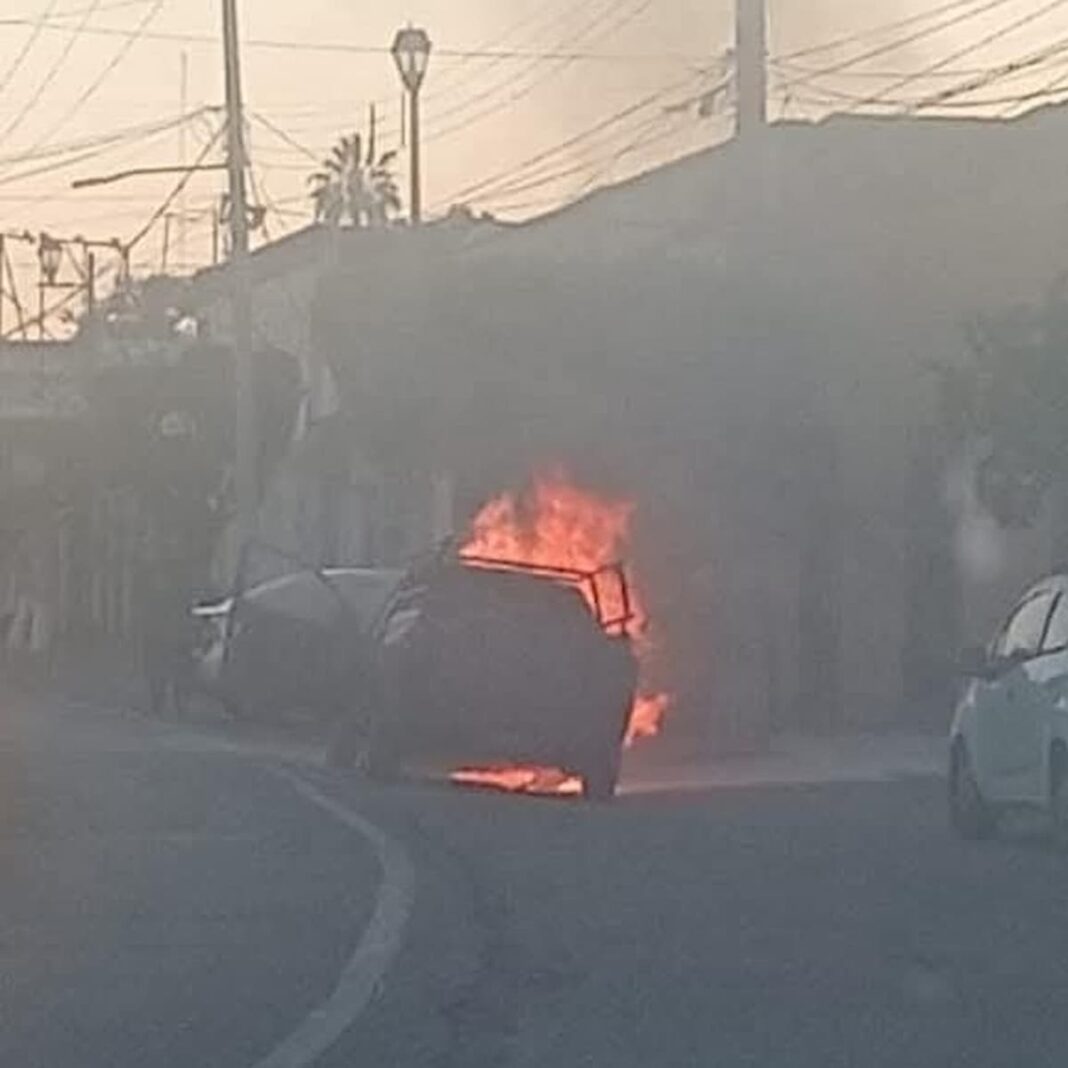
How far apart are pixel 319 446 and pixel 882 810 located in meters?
32.7

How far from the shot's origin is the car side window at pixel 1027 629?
2586 cm

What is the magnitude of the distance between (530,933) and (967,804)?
336 inches

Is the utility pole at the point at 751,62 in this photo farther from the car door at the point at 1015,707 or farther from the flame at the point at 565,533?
the car door at the point at 1015,707

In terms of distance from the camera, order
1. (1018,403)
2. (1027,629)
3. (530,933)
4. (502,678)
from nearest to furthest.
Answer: (530,933)
(1027,629)
(502,678)
(1018,403)

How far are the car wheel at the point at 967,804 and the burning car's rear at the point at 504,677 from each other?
4029 millimetres

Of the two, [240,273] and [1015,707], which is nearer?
[1015,707]

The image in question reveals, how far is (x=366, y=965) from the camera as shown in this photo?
57.4 ft

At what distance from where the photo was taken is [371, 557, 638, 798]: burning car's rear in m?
30.2

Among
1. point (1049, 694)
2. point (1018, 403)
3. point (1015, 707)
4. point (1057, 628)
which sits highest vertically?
point (1018, 403)

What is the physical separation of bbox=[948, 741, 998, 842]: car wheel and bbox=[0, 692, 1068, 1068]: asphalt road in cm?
24

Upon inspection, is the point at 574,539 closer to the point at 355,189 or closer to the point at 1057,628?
the point at 1057,628

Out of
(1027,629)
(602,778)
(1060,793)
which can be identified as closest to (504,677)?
(602,778)

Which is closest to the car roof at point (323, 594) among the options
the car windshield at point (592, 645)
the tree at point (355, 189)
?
the car windshield at point (592, 645)

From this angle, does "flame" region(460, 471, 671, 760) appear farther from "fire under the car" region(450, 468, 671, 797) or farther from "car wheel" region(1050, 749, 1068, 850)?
"car wheel" region(1050, 749, 1068, 850)
